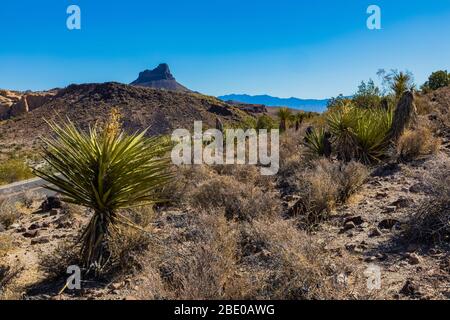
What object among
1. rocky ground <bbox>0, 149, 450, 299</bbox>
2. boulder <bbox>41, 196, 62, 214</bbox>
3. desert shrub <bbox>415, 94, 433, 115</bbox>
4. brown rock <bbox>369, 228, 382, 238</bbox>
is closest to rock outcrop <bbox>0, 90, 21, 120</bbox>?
desert shrub <bbox>415, 94, 433, 115</bbox>

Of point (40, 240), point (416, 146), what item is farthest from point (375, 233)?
point (416, 146)

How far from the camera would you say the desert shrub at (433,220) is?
5.00 meters

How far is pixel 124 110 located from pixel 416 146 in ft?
205

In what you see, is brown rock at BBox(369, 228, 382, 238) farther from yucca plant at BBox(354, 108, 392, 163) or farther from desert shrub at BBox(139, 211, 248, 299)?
yucca plant at BBox(354, 108, 392, 163)

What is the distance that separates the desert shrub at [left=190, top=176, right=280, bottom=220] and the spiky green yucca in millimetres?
1703

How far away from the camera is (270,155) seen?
14.0m

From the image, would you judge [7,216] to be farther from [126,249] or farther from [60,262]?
[126,249]

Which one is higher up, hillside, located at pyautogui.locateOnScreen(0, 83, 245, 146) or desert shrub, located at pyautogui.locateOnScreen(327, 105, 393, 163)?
hillside, located at pyautogui.locateOnScreen(0, 83, 245, 146)

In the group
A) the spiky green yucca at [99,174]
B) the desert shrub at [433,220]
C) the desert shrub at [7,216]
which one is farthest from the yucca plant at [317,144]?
the desert shrub at [7,216]

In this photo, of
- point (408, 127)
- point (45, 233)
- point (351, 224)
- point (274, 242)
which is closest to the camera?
point (274, 242)

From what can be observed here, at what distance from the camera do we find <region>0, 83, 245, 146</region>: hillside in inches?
2538
